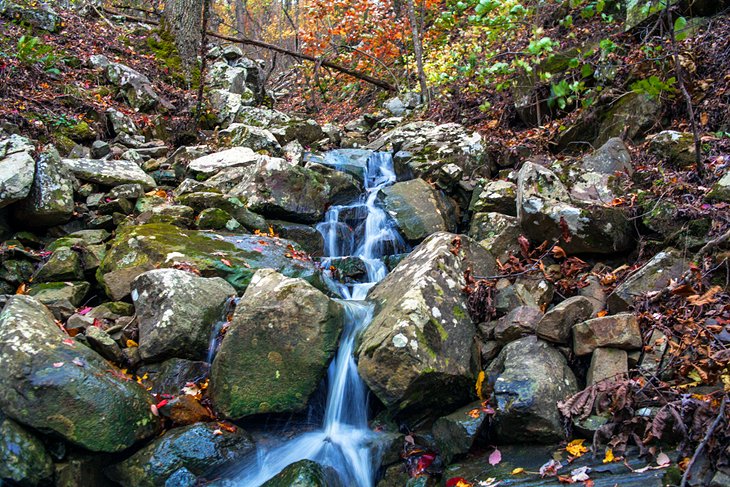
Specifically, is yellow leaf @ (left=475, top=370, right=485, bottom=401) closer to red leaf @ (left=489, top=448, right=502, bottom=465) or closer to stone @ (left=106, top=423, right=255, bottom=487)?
red leaf @ (left=489, top=448, right=502, bottom=465)

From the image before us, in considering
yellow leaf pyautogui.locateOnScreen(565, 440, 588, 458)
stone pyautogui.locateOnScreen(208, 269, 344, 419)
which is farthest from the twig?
stone pyautogui.locateOnScreen(208, 269, 344, 419)

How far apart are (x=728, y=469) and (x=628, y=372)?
1074mm

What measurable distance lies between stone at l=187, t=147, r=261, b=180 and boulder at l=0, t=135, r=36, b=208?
2.43 m

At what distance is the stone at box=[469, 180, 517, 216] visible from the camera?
6.97m

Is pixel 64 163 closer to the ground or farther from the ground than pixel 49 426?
farther from the ground

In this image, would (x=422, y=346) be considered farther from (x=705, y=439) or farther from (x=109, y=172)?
(x=109, y=172)

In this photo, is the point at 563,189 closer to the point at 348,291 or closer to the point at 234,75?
the point at 348,291

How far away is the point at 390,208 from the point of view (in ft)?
25.9

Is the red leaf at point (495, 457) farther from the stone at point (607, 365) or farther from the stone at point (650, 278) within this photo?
the stone at point (650, 278)

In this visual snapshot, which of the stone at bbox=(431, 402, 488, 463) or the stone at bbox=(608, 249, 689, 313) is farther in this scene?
the stone at bbox=(608, 249, 689, 313)

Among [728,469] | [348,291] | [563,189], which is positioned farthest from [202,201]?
[728,469]

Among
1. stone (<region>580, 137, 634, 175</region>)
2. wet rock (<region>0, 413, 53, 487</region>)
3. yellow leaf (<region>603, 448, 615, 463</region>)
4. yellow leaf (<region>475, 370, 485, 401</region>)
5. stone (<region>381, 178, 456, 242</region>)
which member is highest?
stone (<region>580, 137, 634, 175</region>)

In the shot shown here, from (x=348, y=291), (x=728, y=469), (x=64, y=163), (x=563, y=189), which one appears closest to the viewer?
(x=728, y=469)

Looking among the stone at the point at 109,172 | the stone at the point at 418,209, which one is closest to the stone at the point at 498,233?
the stone at the point at 418,209
